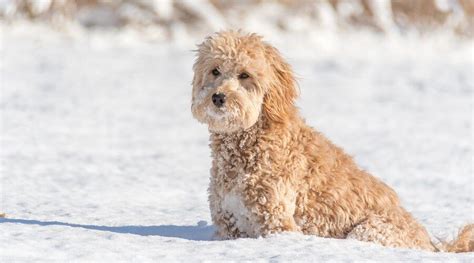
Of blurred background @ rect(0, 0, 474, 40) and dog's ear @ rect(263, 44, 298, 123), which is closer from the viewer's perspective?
dog's ear @ rect(263, 44, 298, 123)

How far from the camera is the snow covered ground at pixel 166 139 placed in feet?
18.5

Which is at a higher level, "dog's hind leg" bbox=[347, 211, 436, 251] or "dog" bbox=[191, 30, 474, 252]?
"dog" bbox=[191, 30, 474, 252]

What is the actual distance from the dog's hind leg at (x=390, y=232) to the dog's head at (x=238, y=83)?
87 cm

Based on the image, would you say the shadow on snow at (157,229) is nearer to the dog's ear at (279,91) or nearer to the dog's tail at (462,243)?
the dog's ear at (279,91)

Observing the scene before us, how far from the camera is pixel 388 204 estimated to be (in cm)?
610

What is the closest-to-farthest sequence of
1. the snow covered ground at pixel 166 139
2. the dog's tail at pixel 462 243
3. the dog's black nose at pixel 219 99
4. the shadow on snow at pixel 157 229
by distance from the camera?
the snow covered ground at pixel 166 139, the dog's black nose at pixel 219 99, the dog's tail at pixel 462 243, the shadow on snow at pixel 157 229

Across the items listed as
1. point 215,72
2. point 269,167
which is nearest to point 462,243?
point 269,167

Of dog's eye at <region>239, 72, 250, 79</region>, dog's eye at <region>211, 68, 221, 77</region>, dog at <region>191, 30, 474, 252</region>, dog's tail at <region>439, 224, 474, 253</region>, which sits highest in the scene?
dog's eye at <region>211, 68, 221, 77</region>

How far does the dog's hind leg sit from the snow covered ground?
0.19 metres

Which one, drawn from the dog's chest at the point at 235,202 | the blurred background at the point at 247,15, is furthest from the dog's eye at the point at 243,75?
the blurred background at the point at 247,15

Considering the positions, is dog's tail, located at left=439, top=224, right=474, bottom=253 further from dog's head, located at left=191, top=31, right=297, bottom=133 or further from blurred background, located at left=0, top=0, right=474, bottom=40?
blurred background, located at left=0, top=0, right=474, bottom=40

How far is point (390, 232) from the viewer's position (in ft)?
19.5

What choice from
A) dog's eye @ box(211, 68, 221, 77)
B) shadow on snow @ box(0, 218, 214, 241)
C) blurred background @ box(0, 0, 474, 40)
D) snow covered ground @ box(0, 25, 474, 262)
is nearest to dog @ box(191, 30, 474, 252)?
dog's eye @ box(211, 68, 221, 77)

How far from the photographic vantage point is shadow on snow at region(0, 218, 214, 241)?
6.37 meters
